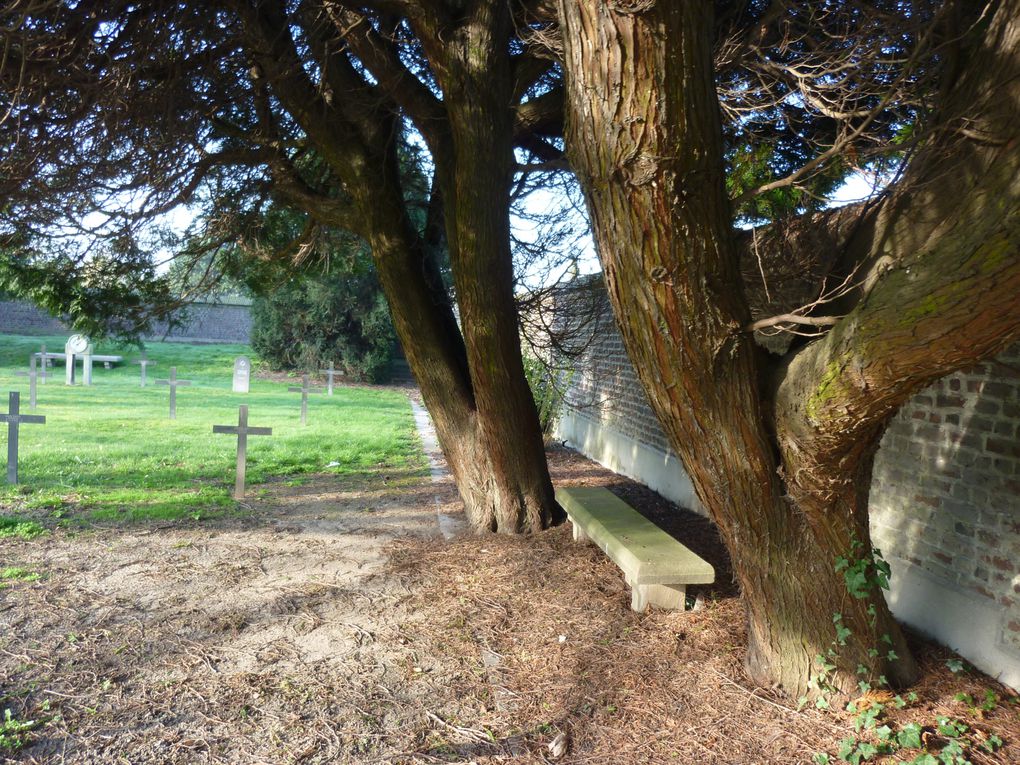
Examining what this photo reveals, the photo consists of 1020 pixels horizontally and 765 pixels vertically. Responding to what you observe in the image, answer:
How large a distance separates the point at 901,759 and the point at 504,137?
467cm

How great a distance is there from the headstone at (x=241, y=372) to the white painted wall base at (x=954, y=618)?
17571 mm

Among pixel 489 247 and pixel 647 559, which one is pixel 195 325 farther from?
pixel 647 559

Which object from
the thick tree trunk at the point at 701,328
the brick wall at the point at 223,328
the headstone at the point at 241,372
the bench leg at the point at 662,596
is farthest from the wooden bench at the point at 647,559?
the brick wall at the point at 223,328

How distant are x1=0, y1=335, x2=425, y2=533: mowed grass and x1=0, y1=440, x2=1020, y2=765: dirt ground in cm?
168

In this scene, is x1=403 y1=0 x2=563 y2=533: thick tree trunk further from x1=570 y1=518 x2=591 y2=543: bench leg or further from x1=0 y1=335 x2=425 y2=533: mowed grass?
x1=0 y1=335 x2=425 y2=533: mowed grass

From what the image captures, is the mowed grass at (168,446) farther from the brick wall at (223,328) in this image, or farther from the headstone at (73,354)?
the brick wall at (223,328)

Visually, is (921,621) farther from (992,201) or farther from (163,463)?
(163,463)

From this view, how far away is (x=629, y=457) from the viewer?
10.4 metres

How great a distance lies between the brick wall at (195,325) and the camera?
33875mm

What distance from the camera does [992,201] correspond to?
97.1 inches

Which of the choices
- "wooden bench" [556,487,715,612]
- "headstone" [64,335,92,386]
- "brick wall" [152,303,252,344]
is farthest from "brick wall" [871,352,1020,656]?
"brick wall" [152,303,252,344]

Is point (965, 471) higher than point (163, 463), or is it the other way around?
point (965, 471)

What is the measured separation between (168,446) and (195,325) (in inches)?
1127

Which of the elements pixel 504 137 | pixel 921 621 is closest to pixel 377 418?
pixel 504 137
